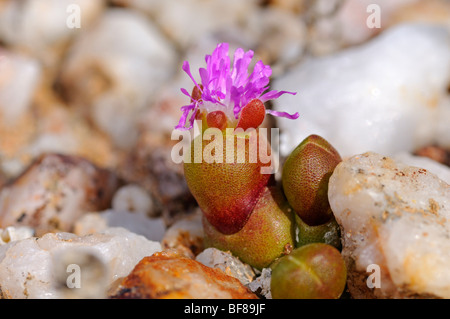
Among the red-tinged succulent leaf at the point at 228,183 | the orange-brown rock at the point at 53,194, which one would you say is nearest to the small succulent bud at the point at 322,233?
the red-tinged succulent leaf at the point at 228,183

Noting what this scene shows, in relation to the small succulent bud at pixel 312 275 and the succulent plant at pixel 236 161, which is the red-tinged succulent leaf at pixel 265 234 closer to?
the succulent plant at pixel 236 161

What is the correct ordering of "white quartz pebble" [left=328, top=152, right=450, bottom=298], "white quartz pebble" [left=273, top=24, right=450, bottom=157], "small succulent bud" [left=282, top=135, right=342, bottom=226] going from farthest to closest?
"white quartz pebble" [left=273, top=24, right=450, bottom=157], "small succulent bud" [left=282, top=135, right=342, bottom=226], "white quartz pebble" [left=328, top=152, right=450, bottom=298]

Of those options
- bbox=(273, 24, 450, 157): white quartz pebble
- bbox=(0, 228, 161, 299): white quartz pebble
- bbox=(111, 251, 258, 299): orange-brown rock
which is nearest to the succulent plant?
bbox=(111, 251, 258, 299): orange-brown rock

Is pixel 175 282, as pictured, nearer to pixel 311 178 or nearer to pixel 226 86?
pixel 311 178

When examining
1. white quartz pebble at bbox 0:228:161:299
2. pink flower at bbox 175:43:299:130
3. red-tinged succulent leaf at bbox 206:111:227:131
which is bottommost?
white quartz pebble at bbox 0:228:161:299

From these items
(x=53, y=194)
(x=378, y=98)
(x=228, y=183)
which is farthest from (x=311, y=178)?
(x=53, y=194)

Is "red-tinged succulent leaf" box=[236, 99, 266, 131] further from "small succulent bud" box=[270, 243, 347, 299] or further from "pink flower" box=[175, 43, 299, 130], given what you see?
"small succulent bud" box=[270, 243, 347, 299]
